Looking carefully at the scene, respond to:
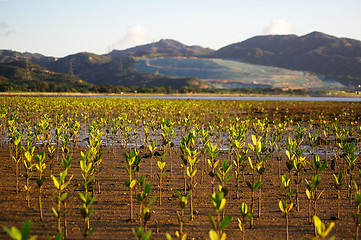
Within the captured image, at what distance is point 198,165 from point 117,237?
6.45 metres

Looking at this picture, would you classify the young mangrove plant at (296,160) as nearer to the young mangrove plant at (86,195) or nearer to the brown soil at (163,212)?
the brown soil at (163,212)

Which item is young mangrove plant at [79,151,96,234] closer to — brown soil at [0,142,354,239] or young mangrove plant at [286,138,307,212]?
brown soil at [0,142,354,239]

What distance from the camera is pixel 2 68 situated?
561ft

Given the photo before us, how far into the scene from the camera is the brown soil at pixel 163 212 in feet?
19.8

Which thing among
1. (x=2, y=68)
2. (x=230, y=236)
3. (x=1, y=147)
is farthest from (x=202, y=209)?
(x=2, y=68)

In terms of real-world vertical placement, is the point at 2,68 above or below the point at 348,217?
above

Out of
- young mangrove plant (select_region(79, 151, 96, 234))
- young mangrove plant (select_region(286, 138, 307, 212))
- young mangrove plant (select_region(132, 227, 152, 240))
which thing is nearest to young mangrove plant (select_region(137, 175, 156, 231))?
young mangrove plant (select_region(132, 227, 152, 240))

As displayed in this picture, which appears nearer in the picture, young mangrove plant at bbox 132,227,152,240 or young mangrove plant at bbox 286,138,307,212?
young mangrove plant at bbox 132,227,152,240

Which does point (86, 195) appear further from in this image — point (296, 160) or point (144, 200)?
point (296, 160)

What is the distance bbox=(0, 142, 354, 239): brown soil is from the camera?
604 cm

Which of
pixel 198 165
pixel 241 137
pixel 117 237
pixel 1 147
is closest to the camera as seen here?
pixel 117 237

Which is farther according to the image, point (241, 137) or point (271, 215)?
point (241, 137)

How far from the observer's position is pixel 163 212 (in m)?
7.00

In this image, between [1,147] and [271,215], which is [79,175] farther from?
[1,147]
